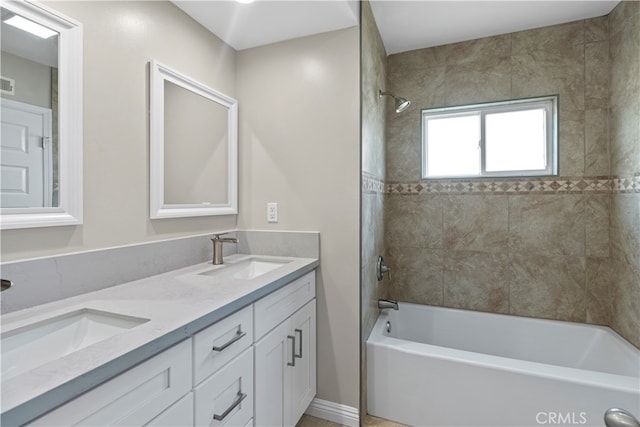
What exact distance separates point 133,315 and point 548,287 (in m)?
2.54

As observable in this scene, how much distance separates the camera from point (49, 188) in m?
1.08

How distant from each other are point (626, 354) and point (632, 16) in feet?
6.41

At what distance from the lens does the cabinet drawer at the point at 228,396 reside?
0.96m

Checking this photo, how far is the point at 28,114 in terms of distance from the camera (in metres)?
1.02

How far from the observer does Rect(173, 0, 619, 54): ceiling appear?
163cm

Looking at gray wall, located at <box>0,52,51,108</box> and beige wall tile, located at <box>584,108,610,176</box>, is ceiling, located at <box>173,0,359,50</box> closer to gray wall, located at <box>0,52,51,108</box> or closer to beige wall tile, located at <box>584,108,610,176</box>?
gray wall, located at <box>0,52,51,108</box>

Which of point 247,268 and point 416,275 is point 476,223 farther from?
point 247,268

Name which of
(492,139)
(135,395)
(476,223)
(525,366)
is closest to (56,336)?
(135,395)

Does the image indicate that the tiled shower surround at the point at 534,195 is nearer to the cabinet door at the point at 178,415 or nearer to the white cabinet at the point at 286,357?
the white cabinet at the point at 286,357

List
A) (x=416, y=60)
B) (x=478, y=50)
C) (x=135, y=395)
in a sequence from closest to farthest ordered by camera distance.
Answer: (x=135, y=395), (x=478, y=50), (x=416, y=60)

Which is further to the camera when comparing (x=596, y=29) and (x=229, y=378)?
(x=596, y=29)

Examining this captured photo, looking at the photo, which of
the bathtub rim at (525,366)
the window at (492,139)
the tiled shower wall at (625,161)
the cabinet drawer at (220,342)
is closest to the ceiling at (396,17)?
the tiled shower wall at (625,161)

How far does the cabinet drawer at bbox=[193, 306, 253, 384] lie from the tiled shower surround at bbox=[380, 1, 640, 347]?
96 cm

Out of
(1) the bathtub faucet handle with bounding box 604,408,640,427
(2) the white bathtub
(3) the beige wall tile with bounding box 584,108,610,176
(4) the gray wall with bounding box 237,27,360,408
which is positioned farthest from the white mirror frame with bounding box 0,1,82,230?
(3) the beige wall tile with bounding box 584,108,610,176
